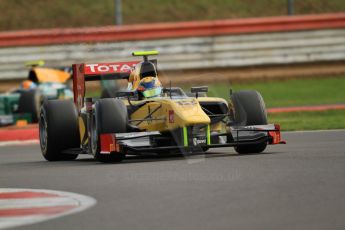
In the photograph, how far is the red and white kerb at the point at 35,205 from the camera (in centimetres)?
850

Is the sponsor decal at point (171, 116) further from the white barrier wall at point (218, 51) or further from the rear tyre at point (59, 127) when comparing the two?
the white barrier wall at point (218, 51)

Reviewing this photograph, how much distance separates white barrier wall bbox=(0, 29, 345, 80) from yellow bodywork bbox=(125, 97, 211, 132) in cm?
1538

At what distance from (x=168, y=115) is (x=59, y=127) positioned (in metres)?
2.31

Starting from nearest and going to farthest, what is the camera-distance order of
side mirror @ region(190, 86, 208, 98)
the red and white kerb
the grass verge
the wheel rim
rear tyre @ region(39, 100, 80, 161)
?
1. the red and white kerb
2. side mirror @ region(190, 86, 208, 98)
3. rear tyre @ region(39, 100, 80, 161)
4. the wheel rim
5. the grass verge

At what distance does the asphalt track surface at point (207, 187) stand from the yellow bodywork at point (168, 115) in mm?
456

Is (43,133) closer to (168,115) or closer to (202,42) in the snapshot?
(168,115)

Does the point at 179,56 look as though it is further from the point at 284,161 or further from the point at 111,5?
the point at 284,161

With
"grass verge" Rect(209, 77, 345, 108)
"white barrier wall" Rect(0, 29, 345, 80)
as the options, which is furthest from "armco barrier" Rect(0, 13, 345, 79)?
"grass verge" Rect(209, 77, 345, 108)

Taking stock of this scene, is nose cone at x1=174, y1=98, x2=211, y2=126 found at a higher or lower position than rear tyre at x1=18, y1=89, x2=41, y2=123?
higher

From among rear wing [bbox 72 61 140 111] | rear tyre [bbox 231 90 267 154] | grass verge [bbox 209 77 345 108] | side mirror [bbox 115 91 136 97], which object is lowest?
grass verge [bbox 209 77 345 108]

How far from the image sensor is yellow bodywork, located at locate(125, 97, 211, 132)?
42.1 feet

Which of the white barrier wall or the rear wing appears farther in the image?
the white barrier wall

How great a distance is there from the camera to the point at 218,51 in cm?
2958

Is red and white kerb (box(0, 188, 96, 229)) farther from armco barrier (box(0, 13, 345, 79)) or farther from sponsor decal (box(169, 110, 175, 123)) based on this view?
armco barrier (box(0, 13, 345, 79))
